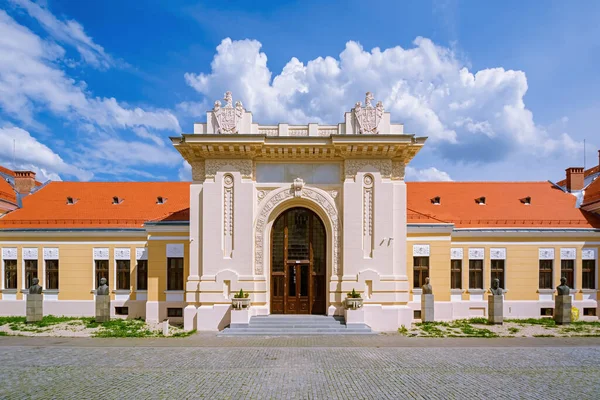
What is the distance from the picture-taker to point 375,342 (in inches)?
591

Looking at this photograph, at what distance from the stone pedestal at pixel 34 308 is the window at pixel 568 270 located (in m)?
28.8

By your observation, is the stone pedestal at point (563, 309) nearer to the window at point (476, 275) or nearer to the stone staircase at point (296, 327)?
the window at point (476, 275)

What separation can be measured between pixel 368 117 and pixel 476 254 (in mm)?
10706

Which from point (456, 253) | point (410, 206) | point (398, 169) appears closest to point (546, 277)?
point (456, 253)

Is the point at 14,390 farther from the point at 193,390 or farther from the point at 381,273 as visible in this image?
the point at 381,273

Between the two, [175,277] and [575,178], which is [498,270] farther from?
[175,277]

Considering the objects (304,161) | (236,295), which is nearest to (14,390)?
(236,295)

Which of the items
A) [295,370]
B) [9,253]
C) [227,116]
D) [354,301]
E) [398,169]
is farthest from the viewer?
[9,253]

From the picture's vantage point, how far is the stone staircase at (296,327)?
16344mm

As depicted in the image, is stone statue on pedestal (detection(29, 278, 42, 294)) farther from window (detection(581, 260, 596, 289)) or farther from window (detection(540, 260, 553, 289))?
window (detection(581, 260, 596, 289))

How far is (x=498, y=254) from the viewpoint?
22.0 meters

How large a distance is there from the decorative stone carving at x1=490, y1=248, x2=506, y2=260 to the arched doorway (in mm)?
10479

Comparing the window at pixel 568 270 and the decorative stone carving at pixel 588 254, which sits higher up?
the decorative stone carving at pixel 588 254

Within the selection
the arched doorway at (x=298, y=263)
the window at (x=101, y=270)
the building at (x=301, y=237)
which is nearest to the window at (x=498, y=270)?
the building at (x=301, y=237)
